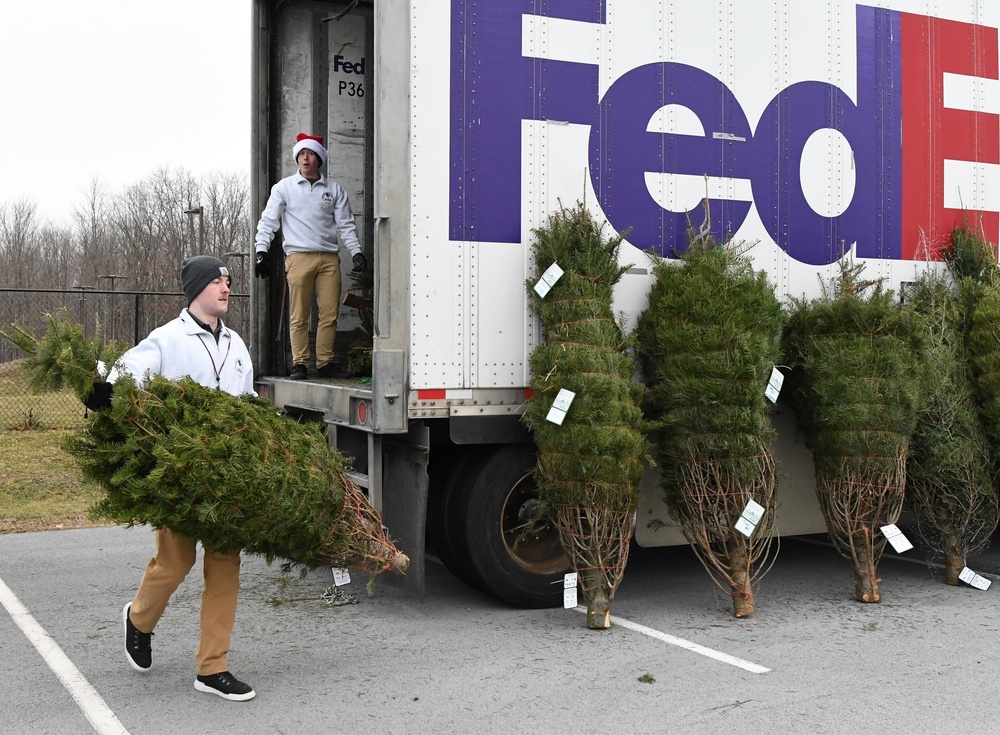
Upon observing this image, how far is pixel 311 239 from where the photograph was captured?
7.58 meters

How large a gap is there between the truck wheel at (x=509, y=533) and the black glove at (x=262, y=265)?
2.62m

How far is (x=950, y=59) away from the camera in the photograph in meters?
7.38

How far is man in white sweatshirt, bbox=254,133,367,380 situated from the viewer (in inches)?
298

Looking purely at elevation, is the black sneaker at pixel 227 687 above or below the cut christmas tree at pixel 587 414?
below

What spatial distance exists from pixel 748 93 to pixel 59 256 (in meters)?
35.8

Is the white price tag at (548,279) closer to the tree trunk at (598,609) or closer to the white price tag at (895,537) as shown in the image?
the tree trunk at (598,609)

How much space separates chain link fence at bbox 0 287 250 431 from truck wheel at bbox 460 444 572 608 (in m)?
2.58

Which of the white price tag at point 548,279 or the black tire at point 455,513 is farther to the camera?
the black tire at point 455,513

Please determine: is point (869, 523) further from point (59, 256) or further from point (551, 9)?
point (59, 256)

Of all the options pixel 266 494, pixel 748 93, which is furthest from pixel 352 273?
pixel 266 494

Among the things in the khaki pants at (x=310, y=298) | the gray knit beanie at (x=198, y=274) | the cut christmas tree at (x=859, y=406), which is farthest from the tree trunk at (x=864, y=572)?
the gray knit beanie at (x=198, y=274)

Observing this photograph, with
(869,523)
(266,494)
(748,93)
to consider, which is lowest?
(869,523)

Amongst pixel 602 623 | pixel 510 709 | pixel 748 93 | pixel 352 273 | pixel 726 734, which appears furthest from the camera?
pixel 352 273

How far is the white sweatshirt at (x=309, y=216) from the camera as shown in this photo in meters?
7.58
